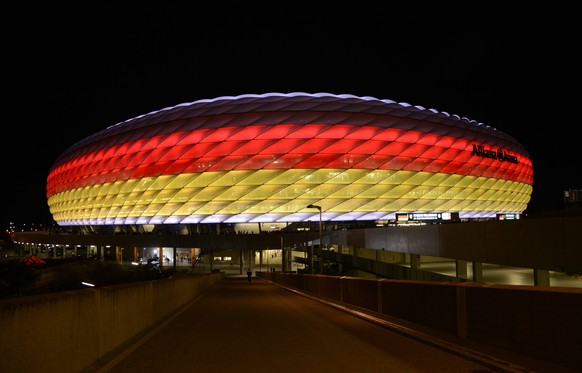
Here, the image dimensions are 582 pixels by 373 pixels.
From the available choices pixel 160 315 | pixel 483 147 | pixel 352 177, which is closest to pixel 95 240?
pixel 352 177

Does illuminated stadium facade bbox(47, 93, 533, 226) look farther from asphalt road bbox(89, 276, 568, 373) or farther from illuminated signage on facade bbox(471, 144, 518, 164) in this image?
asphalt road bbox(89, 276, 568, 373)

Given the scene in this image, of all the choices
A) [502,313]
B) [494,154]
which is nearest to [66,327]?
[502,313]

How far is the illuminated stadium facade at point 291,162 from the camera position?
64.9 meters

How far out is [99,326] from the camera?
29.3 ft

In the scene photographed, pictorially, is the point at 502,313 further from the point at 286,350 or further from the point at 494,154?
the point at 494,154

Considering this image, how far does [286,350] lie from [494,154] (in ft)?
244

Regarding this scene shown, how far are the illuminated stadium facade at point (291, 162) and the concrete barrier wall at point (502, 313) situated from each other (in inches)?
1995

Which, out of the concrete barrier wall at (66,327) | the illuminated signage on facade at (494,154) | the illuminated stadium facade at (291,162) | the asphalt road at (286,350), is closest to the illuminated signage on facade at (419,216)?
the illuminated stadium facade at (291,162)

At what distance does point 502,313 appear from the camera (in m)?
9.02

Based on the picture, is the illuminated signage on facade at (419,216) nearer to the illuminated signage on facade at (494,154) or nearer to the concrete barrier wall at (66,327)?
the illuminated signage on facade at (494,154)

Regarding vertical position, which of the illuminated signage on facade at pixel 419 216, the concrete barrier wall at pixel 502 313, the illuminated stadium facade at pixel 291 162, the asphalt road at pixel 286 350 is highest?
the illuminated stadium facade at pixel 291 162

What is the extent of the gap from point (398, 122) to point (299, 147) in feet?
42.0

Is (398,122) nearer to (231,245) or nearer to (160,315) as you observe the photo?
(231,245)

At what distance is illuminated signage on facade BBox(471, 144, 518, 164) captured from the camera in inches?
2945
